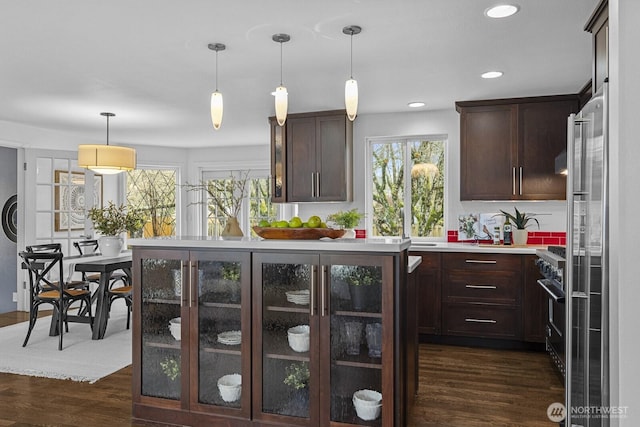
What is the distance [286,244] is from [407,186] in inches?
123

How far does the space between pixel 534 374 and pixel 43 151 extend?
6.10 meters

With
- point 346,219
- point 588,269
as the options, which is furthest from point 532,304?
point 588,269

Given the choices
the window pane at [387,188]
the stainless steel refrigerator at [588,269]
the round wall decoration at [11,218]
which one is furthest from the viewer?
the round wall decoration at [11,218]

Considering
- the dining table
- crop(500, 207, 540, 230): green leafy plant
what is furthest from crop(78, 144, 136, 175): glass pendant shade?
crop(500, 207, 540, 230): green leafy plant

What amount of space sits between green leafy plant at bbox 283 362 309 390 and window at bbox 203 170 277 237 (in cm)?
528

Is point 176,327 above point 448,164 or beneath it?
beneath

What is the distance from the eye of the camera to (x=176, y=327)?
2.82m

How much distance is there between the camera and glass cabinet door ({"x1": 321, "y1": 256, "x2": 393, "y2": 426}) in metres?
2.44

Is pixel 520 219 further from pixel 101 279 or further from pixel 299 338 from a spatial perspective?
pixel 101 279

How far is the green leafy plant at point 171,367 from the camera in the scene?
9.20 feet

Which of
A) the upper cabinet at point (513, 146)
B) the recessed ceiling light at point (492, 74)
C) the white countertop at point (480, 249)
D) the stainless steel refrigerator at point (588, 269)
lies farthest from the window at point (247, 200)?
the stainless steel refrigerator at point (588, 269)

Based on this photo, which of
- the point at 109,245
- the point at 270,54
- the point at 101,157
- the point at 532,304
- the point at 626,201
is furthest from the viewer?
the point at 109,245

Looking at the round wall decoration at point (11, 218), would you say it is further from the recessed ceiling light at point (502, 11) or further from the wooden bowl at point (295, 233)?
the recessed ceiling light at point (502, 11)

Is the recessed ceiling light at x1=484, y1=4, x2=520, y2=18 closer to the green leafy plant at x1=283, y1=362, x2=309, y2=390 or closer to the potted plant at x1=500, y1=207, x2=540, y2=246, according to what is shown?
the green leafy plant at x1=283, y1=362, x2=309, y2=390
